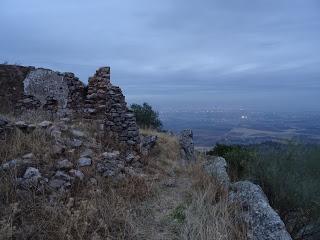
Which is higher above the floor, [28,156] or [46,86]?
[46,86]

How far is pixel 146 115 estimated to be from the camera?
76.2 feet

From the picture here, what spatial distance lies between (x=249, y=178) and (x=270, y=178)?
0.58 metres

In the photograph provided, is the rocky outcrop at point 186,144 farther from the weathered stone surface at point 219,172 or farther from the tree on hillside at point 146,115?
the tree on hillside at point 146,115

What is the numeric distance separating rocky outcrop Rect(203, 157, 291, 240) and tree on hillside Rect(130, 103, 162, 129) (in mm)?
15683

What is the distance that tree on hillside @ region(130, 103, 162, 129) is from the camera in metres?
22.8

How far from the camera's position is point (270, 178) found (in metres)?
7.30

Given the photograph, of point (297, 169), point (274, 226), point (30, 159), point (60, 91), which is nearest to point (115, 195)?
point (30, 159)

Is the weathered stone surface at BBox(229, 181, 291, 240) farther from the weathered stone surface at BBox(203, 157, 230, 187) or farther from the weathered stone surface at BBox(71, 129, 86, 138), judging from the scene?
the weathered stone surface at BBox(71, 129, 86, 138)

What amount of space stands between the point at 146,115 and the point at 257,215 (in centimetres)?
1789

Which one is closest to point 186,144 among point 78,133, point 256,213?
point 78,133

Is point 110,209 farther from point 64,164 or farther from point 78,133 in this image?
point 78,133

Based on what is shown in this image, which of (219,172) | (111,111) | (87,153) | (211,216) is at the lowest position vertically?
(211,216)

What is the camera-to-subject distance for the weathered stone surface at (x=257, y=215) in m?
5.13

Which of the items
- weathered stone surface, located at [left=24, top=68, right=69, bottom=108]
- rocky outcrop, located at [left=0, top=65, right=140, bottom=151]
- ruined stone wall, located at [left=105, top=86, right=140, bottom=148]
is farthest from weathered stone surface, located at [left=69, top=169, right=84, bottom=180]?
weathered stone surface, located at [left=24, top=68, right=69, bottom=108]
